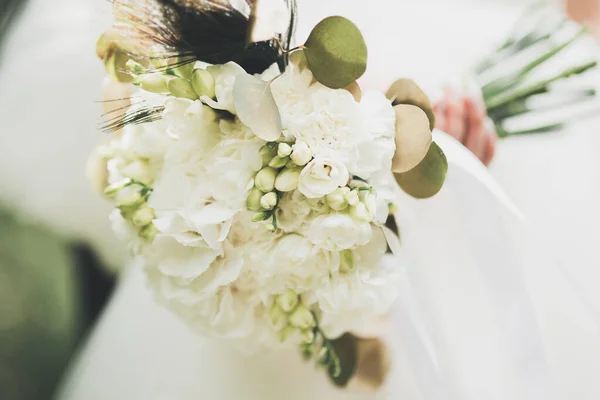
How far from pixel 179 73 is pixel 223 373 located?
1.44 feet

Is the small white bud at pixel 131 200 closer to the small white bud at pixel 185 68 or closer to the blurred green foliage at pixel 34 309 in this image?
the small white bud at pixel 185 68


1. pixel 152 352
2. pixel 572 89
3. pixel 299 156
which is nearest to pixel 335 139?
pixel 299 156

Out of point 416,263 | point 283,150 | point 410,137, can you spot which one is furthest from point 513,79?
point 283,150

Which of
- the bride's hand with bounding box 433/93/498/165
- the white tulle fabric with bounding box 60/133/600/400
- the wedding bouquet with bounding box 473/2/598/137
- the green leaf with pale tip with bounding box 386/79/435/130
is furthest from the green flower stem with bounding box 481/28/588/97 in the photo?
the green leaf with pale tip with bounding box 386/79/435/130

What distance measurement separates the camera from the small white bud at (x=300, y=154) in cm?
42

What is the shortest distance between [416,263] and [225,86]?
0.37 meters

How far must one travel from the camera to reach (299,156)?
1.38 feet

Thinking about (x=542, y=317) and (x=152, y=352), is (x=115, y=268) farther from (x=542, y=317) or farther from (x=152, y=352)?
(x=542, y=317)

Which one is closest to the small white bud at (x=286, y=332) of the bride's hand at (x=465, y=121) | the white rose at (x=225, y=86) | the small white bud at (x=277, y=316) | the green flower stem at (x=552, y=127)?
the small white bud at (x=277, y=316)

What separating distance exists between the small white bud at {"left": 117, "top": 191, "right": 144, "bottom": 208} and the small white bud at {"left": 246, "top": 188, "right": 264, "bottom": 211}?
121mm

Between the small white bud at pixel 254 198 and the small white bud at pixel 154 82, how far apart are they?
116mm

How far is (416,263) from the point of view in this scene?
0.68 meters

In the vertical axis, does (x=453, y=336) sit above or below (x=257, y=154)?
below

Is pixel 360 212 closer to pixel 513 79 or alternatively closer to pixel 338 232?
pixel 338 232
